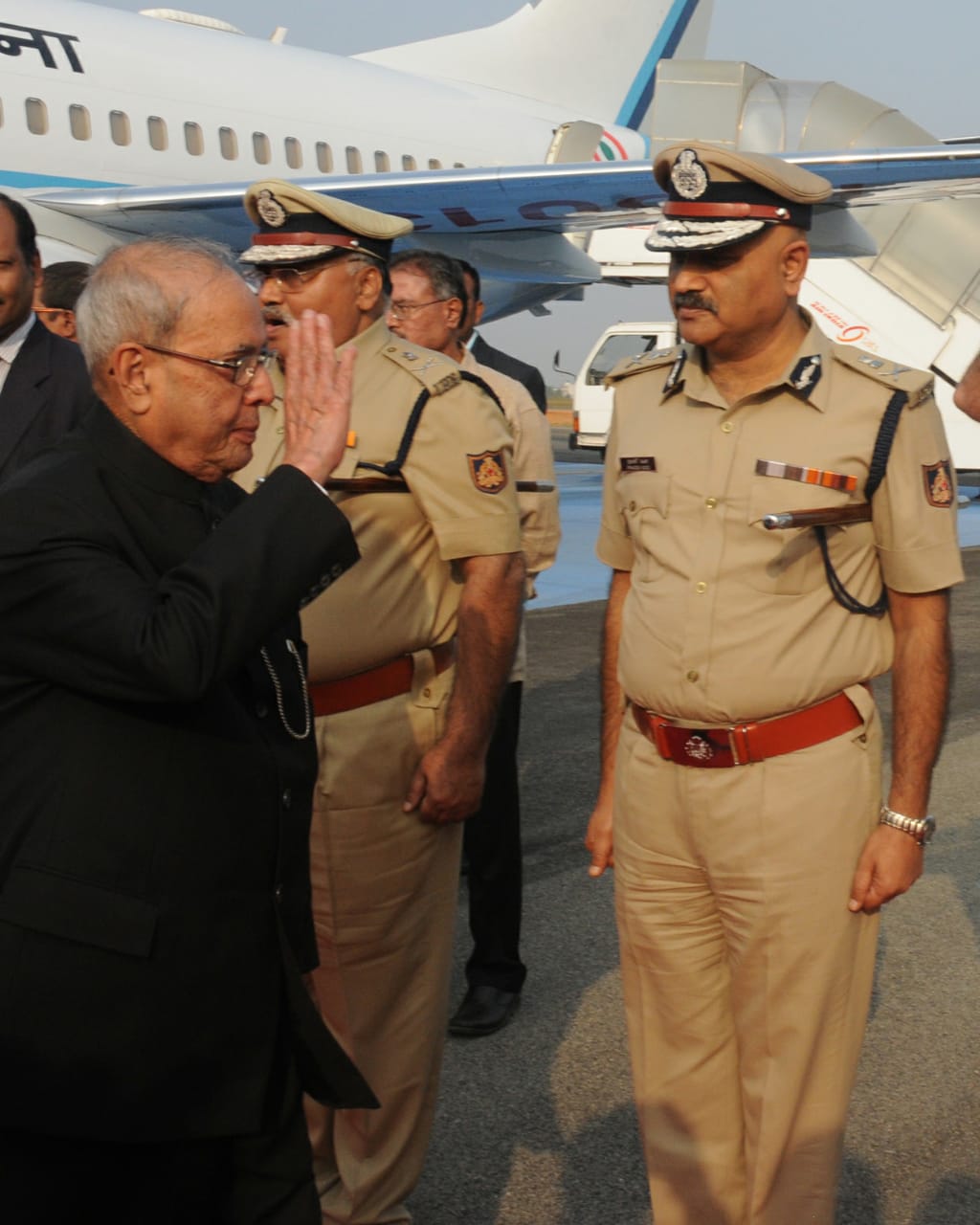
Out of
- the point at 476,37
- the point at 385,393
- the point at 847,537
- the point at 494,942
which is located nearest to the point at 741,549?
the point at 847,537

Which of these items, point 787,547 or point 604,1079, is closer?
point 787,547

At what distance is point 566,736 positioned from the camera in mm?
7566

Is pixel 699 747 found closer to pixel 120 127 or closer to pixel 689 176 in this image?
pixel 689 176

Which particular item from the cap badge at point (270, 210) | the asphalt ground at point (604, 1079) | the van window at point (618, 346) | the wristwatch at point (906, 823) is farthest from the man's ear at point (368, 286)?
the van window at point (618, 346)

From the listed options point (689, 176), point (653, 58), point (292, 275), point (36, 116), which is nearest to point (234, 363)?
point (689, 176)

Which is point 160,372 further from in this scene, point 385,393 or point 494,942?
point 494,942

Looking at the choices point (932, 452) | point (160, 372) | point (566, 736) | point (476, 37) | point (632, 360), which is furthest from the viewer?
point (476, 37)

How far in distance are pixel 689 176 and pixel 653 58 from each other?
29.1 metres

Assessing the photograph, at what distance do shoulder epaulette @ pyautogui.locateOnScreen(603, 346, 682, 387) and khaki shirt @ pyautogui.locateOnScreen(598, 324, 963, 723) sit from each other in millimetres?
167

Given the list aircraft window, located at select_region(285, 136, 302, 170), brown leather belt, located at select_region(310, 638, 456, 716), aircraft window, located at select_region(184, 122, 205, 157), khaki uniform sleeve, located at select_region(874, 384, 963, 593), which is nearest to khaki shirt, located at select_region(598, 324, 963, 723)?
khaki uniform sleeve, located at select_region(874, 384, 963, 593)

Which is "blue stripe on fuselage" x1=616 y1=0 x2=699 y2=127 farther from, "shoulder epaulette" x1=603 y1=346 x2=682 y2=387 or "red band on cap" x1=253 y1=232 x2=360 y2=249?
"shoulder epaulette" x1=603 y1=346 x2=682 y2=387

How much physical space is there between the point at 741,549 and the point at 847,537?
17 cm

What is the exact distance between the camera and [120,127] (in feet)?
53.5

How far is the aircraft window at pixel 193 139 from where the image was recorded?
16969 millimetres
